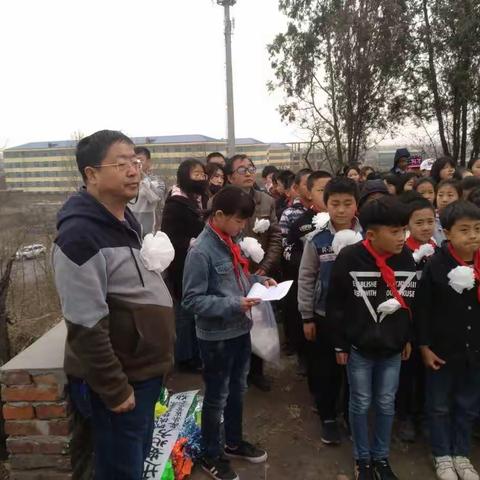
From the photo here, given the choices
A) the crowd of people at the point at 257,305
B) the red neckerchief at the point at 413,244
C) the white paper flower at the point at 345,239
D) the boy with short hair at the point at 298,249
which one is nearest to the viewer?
the crowd of people at the point at 257,305

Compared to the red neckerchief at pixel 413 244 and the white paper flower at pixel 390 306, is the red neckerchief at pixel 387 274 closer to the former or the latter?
the white paper flower at pixel 390 306

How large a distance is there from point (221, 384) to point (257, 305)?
495 millimetres

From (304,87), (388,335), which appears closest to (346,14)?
(304,87)

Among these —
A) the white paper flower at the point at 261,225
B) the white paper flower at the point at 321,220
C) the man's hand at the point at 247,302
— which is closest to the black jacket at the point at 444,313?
the white paper flower at the point at 321,220

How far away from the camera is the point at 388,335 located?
2359 millimetres

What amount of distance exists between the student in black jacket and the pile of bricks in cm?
196

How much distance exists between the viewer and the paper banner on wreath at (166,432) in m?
2.32

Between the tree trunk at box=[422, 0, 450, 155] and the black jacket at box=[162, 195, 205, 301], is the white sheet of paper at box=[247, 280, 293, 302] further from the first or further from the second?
the tree trunk at box=[422, 0, 450, 155]

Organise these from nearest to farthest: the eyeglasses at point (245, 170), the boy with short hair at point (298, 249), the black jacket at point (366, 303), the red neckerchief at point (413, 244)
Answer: the black jacket at point (366, 303)
the red neckerchief at point (413, 244)
the boy with short hair at point (298, 249)
the eyeglasses at point (245, 170)

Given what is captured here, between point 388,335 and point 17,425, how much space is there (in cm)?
194

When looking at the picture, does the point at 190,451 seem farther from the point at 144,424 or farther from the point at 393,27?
the point at 393,27

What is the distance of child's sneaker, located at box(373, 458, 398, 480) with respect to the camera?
2.43m

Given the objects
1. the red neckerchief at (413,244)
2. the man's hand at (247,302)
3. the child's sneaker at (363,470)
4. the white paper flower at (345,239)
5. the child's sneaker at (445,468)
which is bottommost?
the child's sneaker at (445,468)

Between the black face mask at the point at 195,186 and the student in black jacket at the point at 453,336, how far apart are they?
6.34 feet
